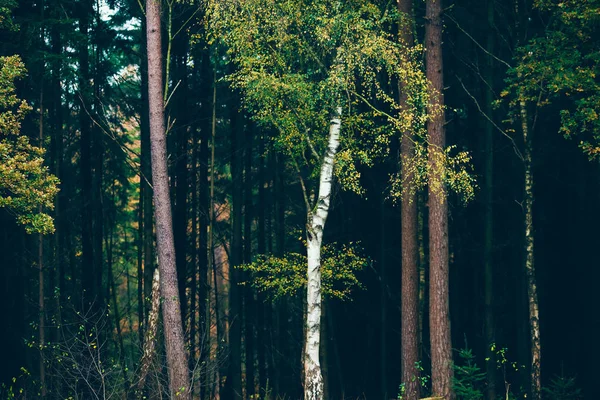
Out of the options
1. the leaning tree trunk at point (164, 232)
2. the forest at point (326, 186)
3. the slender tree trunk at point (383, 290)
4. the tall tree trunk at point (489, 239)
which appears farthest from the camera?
the slender tree trunk at point (383, 290)

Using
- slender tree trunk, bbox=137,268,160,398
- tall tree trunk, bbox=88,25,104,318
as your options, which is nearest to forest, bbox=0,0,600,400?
slender tree trunk, bbox=137,268,160,398

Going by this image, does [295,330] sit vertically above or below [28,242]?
below

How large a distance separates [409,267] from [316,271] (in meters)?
2.04

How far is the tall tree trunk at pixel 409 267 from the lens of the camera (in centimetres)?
1385

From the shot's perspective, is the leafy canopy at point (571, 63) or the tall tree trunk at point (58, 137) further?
the tall tree trunk at point (58, 137)

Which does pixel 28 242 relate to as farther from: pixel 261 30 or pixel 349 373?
pixel 349 373

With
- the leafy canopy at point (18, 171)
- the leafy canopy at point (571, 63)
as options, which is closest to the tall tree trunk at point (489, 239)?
the leafy canopy at point (571, 63)

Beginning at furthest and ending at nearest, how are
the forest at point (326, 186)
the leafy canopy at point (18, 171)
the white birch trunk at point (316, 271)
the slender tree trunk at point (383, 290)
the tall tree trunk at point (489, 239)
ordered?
1. the slender tree trunk at point (383, 290)
2. the tall tree trunk at point (489, 239)
3. the white birch trunk at point (316, 271)
4. the forest at point (326, 186)
5. the leafy canopy at point (18, 171)

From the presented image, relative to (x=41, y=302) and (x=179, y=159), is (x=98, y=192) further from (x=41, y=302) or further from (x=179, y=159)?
(x=41, y=302)

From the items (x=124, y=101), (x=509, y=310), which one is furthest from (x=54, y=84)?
(x=509, y=310)

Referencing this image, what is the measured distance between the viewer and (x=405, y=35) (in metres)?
14.4

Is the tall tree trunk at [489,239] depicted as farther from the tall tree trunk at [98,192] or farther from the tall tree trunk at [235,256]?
the tall tree trunk at [98,192]

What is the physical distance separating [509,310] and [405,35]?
12.3 m

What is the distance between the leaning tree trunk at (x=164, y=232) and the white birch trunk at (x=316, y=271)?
8.86ft
